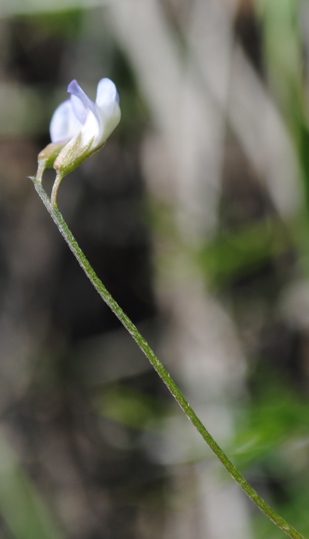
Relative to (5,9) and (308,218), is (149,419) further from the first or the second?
(5,9)

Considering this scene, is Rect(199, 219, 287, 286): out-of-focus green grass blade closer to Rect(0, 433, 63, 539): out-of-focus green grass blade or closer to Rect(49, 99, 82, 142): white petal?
Rect(0, 433, 63, 539): out-of-focus green grass blade

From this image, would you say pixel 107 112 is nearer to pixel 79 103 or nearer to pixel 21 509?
pixel 79 103

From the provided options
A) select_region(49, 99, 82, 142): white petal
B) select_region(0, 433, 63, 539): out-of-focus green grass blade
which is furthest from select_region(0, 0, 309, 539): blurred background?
select_region(49, 99, 82, 142): white petal

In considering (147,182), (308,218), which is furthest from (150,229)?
(308,218)

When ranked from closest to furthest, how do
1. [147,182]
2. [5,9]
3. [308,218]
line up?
[308,218], [5,9], [147,182]

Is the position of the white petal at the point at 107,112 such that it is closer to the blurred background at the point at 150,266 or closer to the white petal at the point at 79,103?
the white petal at the point at 79,103

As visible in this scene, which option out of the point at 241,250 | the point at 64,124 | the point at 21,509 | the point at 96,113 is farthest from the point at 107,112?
the point at 21,509
